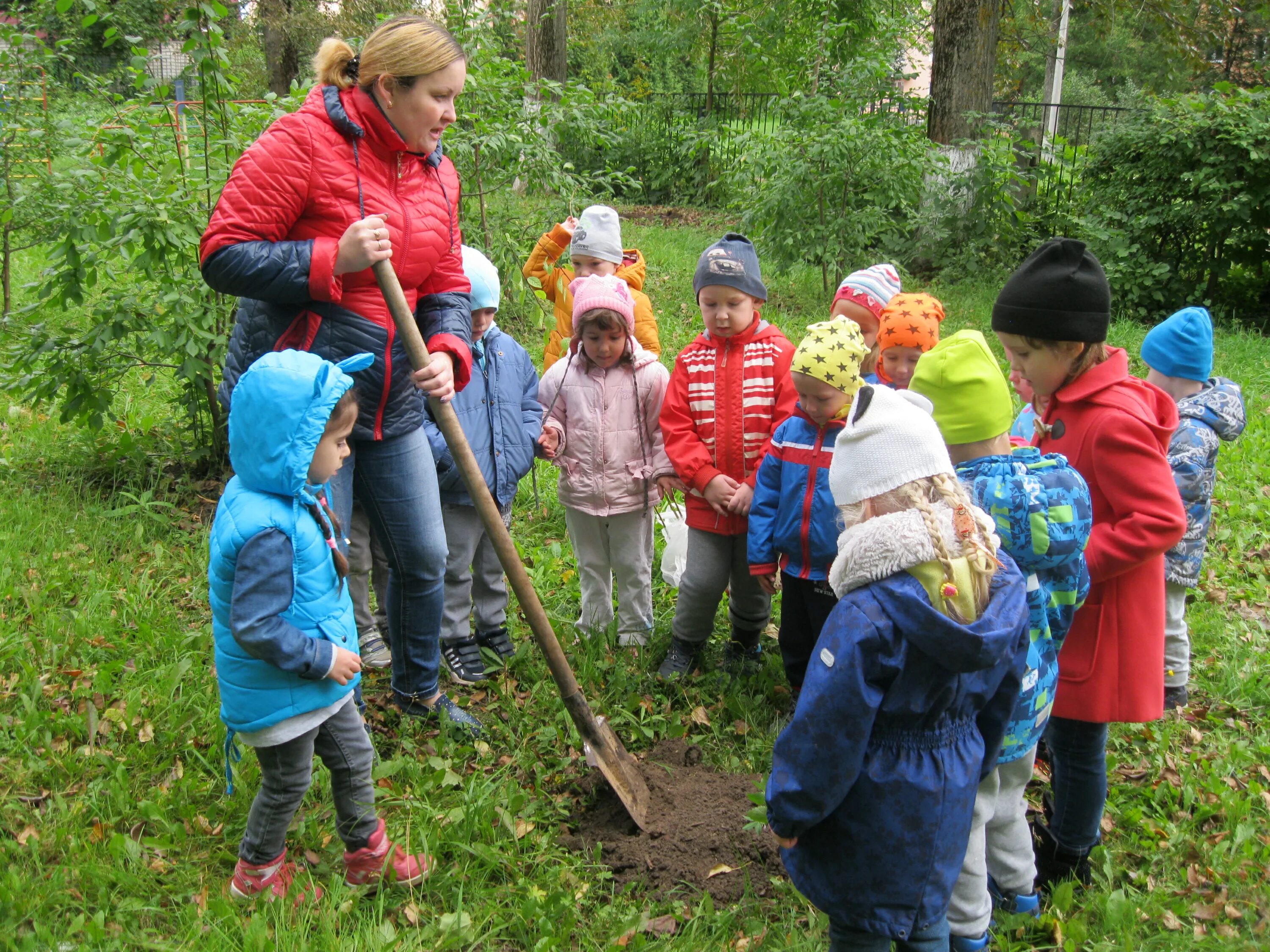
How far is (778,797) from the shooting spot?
79.6 inches

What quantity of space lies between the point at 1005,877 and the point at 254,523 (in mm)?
2234

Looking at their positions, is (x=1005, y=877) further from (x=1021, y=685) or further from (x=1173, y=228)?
(x=1173, y=228)

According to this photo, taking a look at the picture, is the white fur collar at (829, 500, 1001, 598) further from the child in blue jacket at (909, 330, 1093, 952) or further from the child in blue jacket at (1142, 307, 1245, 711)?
the child in blue jacket at (1142, 307, 1245, 711)

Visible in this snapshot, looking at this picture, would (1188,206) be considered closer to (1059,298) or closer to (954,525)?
(1059,298)

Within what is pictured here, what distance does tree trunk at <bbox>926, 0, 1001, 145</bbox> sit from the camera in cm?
1049

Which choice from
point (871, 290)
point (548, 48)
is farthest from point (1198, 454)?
point (548, 48)

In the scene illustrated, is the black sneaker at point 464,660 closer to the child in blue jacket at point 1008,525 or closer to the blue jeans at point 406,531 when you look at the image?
the blue jeans at point 406,531

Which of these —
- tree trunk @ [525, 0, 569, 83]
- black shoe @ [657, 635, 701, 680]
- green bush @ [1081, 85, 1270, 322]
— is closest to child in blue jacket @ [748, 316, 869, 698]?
black shoe @ [657, 635, 701, 680]

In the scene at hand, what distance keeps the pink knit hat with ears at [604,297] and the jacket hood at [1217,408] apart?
7.48ft

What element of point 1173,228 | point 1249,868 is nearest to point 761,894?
point 1249,868

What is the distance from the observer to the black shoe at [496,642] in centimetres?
415

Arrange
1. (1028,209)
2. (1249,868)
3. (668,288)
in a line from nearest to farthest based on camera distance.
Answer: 1. (1249,868)
2. (668,288)
3. (1028,209)

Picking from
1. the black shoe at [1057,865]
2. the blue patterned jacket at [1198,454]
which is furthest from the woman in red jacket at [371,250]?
the blue patterned jacket at [1198,454]

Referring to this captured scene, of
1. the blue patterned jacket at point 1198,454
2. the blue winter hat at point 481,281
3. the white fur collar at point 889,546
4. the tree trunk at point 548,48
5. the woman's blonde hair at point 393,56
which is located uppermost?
the tree trunk at point 548,48
